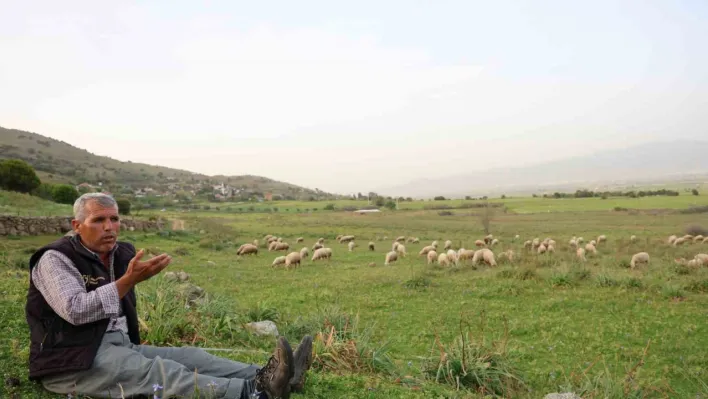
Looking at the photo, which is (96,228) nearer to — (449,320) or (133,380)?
(133,380)

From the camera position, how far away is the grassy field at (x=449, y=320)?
17.1 feet

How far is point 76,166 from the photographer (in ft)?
241

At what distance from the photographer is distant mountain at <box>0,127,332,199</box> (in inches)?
2571

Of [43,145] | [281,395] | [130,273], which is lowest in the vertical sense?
[281,395]

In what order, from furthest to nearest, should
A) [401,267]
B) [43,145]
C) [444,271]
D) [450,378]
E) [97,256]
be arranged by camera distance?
[43,145] → [401,267] → [444,271] → [450,378] → [97,256]

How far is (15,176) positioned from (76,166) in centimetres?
4777

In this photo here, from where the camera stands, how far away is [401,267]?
17.2 metres

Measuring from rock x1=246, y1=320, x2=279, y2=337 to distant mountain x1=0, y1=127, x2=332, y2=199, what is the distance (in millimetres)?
56622

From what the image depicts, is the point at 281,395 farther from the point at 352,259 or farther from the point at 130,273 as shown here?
the point at 352,259

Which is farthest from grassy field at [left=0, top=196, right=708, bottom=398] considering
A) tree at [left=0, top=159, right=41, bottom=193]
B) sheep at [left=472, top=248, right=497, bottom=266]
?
tree at [left=0, top=159, right=41, bottom=193]

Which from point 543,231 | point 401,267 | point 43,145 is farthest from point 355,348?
point 43,145

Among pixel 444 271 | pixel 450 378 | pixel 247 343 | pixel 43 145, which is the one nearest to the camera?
pixel 450 378

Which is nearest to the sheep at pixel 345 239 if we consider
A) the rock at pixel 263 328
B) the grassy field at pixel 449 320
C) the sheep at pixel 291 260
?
the grassy field at pixel 449 320

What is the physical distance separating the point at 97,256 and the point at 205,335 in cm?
291
